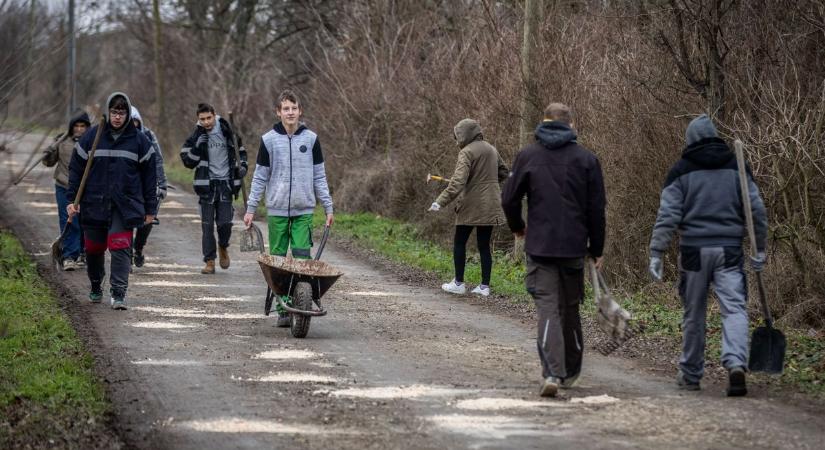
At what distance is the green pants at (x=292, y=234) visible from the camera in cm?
1106

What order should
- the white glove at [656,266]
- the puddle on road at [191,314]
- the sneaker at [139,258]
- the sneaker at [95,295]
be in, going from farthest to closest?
1. the sneaker at [139,258]
2. the sneaker at [95,295]
3. the puddle on road at [191,314]
4. the white glove at [656,266]

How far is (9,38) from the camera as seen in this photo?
24.8 ft

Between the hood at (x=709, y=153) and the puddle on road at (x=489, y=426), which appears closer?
the puddle on road at (x=489, y=426)

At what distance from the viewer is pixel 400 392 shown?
8.18m

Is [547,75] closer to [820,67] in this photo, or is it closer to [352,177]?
[820,67]

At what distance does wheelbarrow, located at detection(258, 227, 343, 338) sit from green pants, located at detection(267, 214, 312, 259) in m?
0.53

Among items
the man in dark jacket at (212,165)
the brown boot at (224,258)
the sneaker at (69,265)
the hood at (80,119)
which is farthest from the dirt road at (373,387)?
the hood at (80,119)

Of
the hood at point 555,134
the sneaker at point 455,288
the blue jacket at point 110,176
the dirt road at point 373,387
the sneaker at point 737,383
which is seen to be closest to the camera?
the dirt road at point 373,387

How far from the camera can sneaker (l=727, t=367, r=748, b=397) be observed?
8.17m

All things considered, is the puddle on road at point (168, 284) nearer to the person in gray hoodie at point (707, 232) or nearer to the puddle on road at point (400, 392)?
the puddle on road at point (400, 392)

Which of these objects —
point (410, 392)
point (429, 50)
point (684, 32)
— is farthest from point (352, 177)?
point (410, 392)

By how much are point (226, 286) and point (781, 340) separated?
7226 millimetres

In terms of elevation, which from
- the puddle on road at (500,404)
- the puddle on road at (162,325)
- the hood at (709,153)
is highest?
the hood at (709,153)

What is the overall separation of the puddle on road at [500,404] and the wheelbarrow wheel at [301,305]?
2683mm
